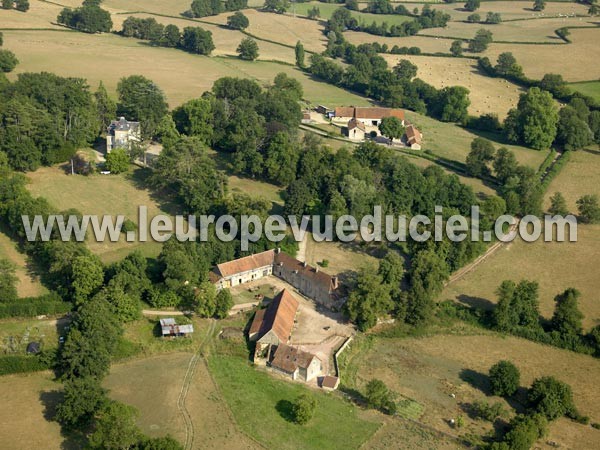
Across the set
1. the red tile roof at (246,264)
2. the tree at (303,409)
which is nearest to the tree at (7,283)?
the red tile roof at (246,264)

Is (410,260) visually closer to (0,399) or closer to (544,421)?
(544,421)

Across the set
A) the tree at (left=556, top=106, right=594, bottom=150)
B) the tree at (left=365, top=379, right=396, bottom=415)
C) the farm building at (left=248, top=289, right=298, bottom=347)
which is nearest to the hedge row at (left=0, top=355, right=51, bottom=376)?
the farm building at (left=248, top=289, right=298, bottom=347)

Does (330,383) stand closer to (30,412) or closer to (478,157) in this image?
(30,412)

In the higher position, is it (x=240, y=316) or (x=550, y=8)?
(x=550, y=8)

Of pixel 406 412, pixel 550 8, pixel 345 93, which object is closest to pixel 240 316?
pixel 406 412

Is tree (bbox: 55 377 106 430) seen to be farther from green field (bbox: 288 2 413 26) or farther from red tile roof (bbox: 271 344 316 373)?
green field (bbox: 288 2 413 26)

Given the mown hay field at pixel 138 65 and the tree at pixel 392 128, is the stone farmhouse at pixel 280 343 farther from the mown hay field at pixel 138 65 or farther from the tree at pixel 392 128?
the mown hay field at pixel 138 65

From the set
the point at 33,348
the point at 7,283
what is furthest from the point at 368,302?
the point at 7,283
